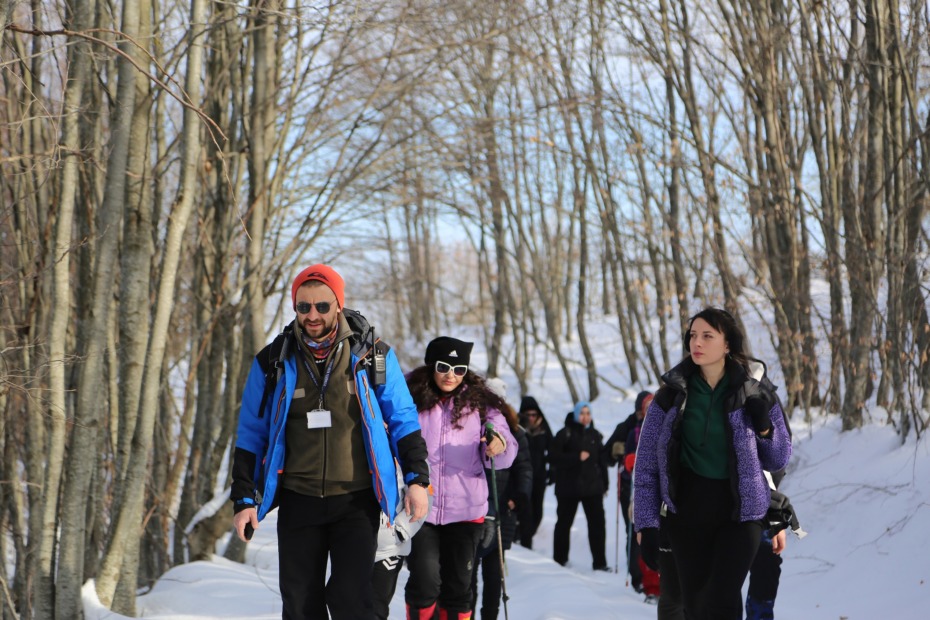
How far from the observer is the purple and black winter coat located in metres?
4.44

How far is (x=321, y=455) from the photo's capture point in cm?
414

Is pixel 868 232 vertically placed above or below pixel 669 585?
above

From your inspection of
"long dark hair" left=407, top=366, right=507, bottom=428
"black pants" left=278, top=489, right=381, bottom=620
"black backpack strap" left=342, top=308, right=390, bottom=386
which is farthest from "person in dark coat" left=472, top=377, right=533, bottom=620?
"black backpack strap" left=342, top=308, right=390, bottom=386

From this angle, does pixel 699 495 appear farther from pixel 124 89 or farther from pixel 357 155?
pixel 357 155

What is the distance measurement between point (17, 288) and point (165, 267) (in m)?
2.21

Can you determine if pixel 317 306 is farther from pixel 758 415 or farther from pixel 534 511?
pixel 534 511

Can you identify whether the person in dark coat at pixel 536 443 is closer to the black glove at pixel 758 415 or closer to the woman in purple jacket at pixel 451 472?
the woman in purple jacket at pixel 451 472

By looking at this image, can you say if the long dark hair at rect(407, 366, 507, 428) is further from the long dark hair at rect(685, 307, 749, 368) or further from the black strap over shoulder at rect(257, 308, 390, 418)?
the long dark hair at rect(685, 307, 749, 368)

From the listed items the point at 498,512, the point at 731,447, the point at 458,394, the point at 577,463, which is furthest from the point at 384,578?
the point at 577,463

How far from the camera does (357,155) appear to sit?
37.2 ft

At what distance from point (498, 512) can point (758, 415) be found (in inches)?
92.8

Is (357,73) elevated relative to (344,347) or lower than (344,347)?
elevated

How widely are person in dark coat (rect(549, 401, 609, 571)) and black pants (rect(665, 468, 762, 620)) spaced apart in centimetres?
642

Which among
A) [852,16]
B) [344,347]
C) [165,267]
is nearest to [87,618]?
[165,267]
